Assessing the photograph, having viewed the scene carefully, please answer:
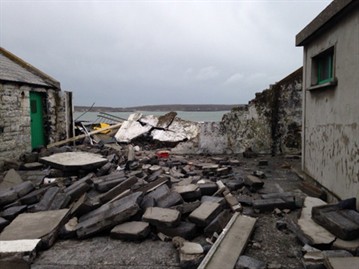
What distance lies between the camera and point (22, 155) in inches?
364

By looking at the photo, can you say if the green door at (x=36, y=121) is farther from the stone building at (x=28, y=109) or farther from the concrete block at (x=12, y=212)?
the concrete block at (x=12, y=212)

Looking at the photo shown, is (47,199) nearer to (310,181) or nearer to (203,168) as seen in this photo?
(203,168)

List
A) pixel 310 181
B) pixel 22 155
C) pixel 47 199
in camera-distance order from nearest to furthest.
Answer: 1. pixel 47 199
2. pixel 310 181
3. pixel 22 155

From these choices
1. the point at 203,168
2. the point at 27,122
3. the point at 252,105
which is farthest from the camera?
the point at 252,105

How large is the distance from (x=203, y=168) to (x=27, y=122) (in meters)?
6.43

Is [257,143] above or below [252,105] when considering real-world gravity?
below

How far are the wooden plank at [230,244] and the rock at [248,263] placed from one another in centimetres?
6

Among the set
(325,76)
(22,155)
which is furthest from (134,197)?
(22,155)

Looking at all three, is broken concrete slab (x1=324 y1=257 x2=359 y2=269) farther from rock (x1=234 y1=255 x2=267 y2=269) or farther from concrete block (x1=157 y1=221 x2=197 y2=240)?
concrete block (x1=157 y1=221 x2=197 y2=240)

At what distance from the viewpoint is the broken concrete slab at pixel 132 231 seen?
4.16 m

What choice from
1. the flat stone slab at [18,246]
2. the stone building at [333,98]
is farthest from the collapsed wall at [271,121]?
the flat stone slab at [18,246]


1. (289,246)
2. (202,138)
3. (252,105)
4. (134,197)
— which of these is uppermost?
(252,105)

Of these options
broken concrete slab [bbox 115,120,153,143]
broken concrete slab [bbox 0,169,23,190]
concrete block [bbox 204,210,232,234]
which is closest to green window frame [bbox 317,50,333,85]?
concrete block [bbox 204,210,232,234]

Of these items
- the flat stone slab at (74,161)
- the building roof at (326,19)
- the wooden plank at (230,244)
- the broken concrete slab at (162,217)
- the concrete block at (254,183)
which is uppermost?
the building roof at (326,19)
